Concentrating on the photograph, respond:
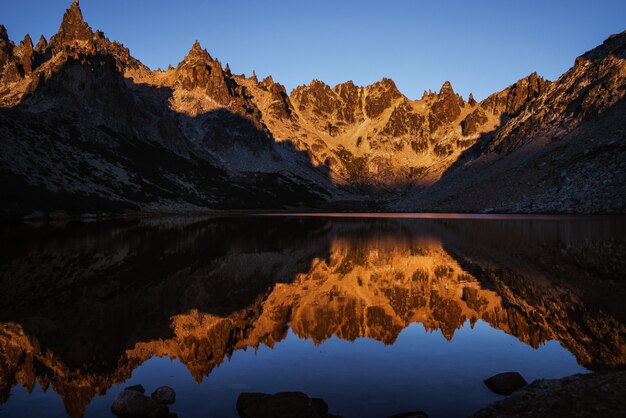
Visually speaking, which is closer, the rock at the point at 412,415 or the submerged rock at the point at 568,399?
the submerged rock at the point at 568,399

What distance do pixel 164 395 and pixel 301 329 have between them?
8.82 meters

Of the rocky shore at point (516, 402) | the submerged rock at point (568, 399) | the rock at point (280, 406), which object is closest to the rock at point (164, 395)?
the rocky shore at point (516, 402)

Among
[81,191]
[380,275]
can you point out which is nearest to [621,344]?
[380,275]

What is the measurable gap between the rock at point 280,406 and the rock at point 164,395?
190cm

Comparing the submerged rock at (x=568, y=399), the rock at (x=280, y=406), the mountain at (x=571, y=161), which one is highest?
the mountain at (x=571, y=161)

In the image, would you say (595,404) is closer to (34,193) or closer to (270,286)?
(270,286)

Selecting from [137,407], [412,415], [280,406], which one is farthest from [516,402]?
[137,407]

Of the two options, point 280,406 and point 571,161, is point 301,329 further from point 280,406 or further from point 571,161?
point 571,161

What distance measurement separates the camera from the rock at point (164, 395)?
1273 centimetres

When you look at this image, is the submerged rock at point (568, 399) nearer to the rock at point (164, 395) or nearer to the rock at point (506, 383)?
the rock at point (506, 383)

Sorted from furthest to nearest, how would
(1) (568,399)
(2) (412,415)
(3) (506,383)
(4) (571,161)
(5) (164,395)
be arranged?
1. (4) (571,161)
2. (3) (506,383)
3. (5) (164,395)
4. (2) (412,415)
5. (1) (568,399)

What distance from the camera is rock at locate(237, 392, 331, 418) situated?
11.5 meters

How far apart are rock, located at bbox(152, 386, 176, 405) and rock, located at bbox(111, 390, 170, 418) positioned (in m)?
0.62

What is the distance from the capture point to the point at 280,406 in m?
11.9
